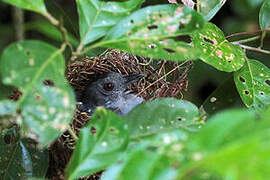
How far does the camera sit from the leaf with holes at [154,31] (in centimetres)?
127

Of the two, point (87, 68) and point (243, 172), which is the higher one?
point (243, 172)

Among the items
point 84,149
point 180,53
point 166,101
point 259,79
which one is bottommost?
point 259,79

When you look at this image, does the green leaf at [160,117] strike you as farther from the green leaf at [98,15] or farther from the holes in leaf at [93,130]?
the green leaf at [98,15]

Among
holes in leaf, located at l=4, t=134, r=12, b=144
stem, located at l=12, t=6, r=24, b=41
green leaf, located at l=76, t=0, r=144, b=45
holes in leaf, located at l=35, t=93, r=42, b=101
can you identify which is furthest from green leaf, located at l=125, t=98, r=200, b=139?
stem, located at l=12, t=6, r=24, b=41

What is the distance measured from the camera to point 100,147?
1.19m

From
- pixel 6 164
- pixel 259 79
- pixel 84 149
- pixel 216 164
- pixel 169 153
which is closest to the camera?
pixel 216 164

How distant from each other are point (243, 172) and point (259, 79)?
1.26 metres

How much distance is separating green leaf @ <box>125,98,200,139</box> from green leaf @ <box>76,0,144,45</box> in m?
0.28

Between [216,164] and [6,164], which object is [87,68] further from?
[216,164]

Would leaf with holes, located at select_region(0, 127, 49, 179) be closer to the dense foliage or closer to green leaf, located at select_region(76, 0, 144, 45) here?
the dense foliage

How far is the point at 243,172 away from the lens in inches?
30.7

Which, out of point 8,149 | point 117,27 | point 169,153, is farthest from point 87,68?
point 169,153

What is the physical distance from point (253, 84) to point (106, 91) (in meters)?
1.19

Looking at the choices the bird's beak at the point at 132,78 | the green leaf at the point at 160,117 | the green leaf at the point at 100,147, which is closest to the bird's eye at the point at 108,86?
the bird's beak at the point at 132,78
